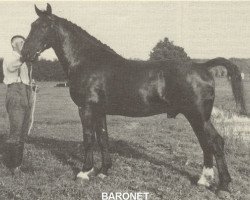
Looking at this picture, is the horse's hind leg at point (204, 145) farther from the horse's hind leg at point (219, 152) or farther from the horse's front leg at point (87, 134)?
the horse's front leg at point (87, 134)

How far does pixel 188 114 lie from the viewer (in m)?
6.86

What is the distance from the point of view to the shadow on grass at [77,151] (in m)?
8.32

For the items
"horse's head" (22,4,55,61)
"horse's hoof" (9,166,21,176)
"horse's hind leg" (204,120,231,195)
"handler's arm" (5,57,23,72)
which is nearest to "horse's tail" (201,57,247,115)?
"horse's hind leg" (204,120,231,195)

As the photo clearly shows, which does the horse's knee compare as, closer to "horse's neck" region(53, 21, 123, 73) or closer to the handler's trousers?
"horse's neck" region(53, 21, 123, 73)

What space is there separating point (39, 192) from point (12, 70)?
Result: 7.61 ft

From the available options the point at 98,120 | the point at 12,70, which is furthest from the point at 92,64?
the point at 12,70

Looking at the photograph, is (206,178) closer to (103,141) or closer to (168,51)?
(103,141)

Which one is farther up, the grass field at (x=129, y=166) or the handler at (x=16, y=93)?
the handler at (x=16, y=93)

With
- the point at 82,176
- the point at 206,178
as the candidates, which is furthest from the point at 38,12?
the point at 206,178

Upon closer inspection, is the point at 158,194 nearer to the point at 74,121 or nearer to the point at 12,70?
the point at 12,70

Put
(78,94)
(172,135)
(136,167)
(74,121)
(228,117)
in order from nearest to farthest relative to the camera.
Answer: (78,94), (136,167), (172,135), (74,121), (228,117)

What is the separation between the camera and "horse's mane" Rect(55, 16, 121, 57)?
7586 millimetres

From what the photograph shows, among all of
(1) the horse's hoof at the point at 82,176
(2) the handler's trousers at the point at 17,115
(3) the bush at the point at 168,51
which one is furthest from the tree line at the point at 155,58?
(1) the horse's hoof at the point at 82,176

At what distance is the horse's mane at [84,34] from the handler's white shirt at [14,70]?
1.04 metres
